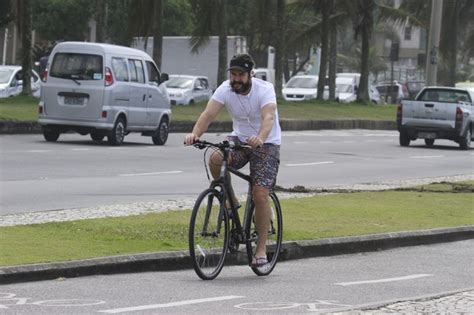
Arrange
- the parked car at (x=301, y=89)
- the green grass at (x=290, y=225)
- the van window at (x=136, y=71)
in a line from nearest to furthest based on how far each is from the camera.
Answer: the green grass at (x=290, y=225)
the van window at (x=136, y=71)
the parked car at (x=301, y=89)

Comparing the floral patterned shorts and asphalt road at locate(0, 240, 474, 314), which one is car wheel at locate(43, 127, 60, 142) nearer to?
asphalt road at locate(0, 240, 474, 314)

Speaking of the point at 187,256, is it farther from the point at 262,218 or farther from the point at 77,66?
the point at 77,66

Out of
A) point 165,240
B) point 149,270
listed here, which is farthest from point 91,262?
point 165,240

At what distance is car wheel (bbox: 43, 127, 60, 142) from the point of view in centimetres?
2664

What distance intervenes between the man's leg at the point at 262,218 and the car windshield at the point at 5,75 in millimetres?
30233

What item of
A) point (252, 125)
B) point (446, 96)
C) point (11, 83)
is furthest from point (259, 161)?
point (11, 83)

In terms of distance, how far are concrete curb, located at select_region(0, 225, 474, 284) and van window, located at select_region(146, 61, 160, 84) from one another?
580 inches

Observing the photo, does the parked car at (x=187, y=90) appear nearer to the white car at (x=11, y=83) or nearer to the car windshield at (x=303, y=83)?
the white car at (x=11, y=83)

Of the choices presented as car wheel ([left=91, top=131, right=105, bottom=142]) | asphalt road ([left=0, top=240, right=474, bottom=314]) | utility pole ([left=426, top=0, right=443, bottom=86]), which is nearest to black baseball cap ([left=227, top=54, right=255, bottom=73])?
asphalt road ([left=0, top=240, right=474, bottom=314])

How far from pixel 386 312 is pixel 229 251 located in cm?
228

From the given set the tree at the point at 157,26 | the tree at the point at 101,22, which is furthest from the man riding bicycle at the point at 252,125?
the tree at the point at 101,22

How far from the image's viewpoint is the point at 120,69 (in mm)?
27000

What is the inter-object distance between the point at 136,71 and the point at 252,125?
1754 centimetres

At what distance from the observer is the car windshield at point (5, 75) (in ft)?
130
